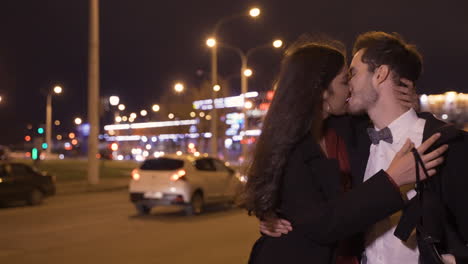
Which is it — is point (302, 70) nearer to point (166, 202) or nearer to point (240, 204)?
point (240, 204)

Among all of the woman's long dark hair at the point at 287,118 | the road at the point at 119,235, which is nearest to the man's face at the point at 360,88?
the woman's long dark hair at the point at 287,118

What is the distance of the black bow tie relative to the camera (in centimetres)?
236

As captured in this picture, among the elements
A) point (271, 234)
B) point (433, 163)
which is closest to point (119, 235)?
point (271, 234)

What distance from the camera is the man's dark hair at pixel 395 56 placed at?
92.8 inches

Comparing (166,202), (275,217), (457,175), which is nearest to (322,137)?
(275,217)

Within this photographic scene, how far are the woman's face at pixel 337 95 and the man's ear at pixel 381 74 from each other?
0.50 feet

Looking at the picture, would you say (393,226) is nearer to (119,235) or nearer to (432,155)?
(432,155)

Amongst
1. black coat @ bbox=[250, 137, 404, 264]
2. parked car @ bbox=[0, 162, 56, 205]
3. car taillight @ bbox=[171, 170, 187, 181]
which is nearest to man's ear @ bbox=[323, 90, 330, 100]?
black coat @ bbox=[250, 137, 404, 264]

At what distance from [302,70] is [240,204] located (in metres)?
0.66

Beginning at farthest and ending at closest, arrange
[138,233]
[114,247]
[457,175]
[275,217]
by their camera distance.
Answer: [138,233], [114,247], [275,217], [457,175]

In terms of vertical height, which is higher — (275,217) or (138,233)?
(275,217)

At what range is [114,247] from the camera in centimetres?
943

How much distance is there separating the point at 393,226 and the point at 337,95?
63 cm

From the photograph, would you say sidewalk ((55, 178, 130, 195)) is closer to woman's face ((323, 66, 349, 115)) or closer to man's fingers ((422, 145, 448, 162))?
woman's face ((323, 66, 349, 115))
